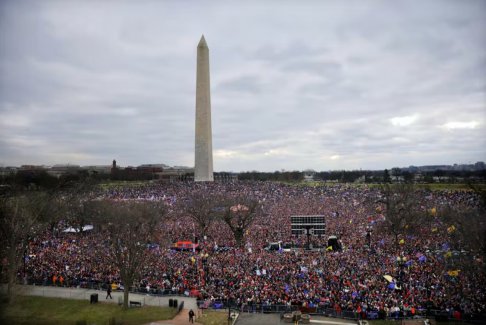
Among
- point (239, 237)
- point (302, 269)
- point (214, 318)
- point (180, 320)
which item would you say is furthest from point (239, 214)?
point (180, 320)

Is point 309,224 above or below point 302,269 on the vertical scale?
above

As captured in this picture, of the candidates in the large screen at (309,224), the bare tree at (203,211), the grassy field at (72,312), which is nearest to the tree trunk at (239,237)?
the bare tree at (203,211)

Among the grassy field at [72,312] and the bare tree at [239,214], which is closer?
the grassy field at [72,312]

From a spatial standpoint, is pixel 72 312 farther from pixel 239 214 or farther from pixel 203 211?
pixel 203 211

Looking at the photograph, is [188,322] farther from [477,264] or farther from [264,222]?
[264,222]

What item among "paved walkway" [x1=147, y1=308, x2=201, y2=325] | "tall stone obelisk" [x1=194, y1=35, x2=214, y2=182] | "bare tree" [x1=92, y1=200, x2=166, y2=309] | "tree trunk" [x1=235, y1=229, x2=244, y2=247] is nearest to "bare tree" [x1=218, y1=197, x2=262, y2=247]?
"tree trunk" [x1=235, y1=229, x2=244, y2=247]

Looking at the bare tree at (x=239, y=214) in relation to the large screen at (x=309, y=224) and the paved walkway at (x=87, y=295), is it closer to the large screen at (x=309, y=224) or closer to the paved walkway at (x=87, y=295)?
the large screen at (x=309, y=224)
